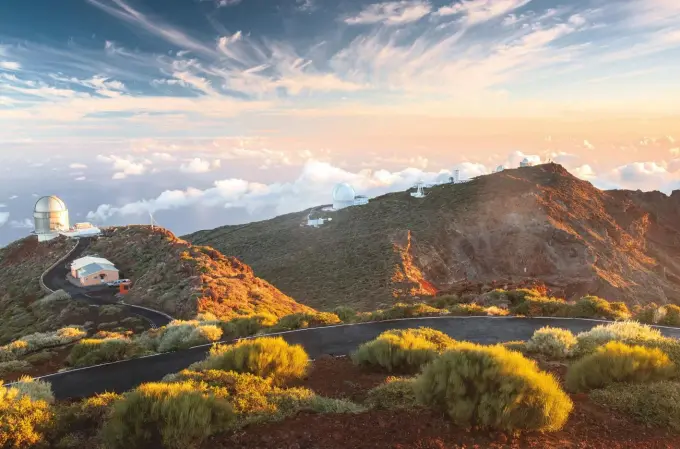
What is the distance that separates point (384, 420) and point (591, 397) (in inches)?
125

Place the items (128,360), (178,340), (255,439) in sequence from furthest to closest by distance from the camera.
A: (178,340) < (128,360) < (255,439)

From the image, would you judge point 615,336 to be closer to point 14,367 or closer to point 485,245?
point 14,367

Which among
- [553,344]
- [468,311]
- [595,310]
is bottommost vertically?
[595,310]

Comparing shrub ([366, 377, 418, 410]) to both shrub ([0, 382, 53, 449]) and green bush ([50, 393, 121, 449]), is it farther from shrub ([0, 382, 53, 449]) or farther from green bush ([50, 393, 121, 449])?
shrub ([0, 382, 53, 449])

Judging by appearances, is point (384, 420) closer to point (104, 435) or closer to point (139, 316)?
point (104, 435)

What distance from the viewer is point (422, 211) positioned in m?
56.8

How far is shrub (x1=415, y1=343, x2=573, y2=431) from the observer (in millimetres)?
5039

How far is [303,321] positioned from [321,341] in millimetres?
2679

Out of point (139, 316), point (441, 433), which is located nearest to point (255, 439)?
point (441, 433)

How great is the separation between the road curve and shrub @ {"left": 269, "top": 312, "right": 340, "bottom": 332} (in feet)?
2.85

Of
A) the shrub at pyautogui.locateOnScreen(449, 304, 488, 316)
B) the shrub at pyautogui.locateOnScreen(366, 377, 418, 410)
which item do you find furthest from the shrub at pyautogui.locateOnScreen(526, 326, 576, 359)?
the shrub at pyautogui.locateOnScreen(449, 304, 488, 316)

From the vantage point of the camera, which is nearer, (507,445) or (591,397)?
(507,445)

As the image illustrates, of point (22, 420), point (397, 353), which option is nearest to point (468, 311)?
point (397, 353)

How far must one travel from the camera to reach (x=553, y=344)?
929cm
